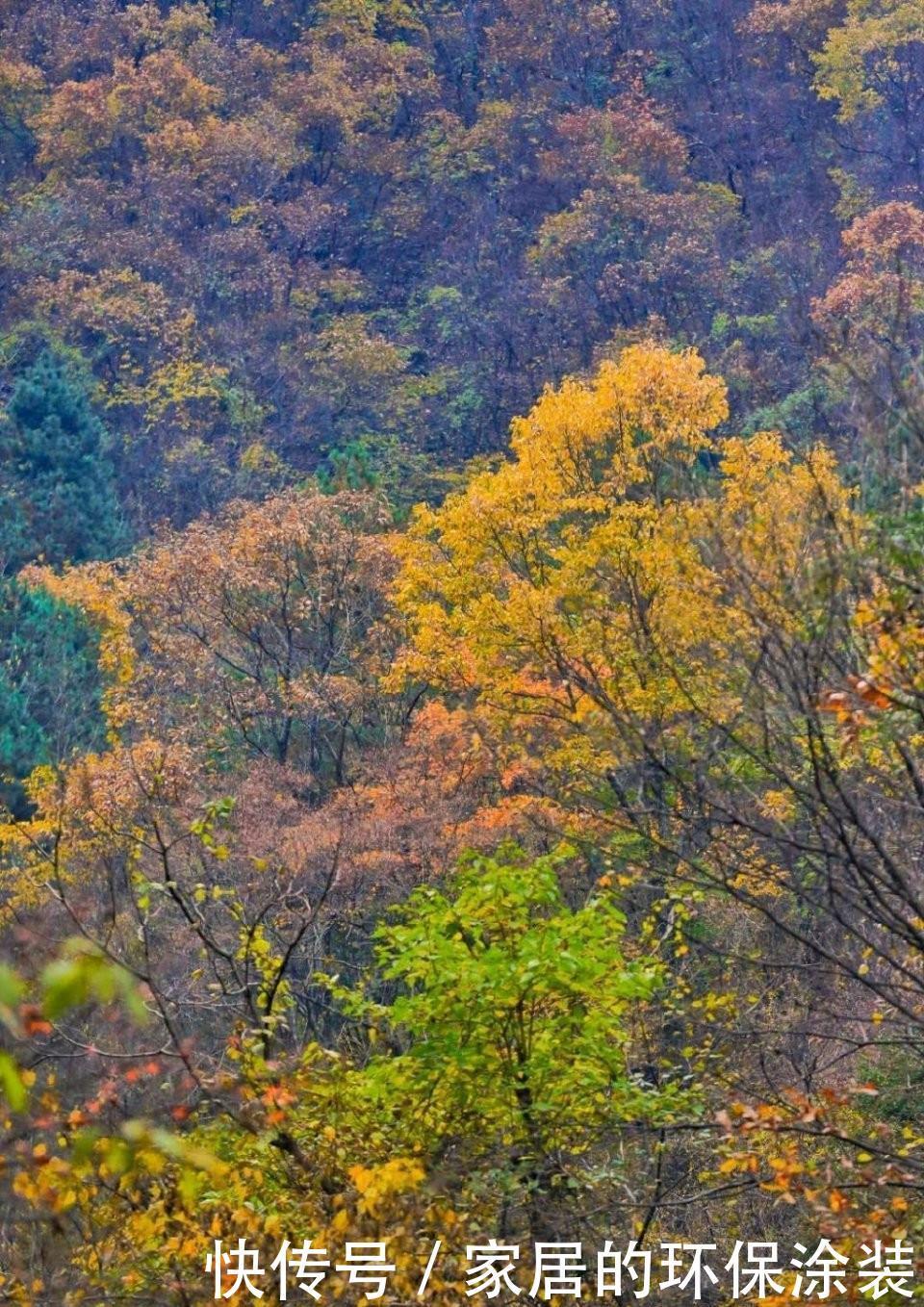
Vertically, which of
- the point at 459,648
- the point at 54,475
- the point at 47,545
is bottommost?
the point at 459,648

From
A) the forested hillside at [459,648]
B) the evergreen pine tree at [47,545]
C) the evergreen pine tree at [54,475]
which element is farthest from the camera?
the evergreen pine tree at [54,475]

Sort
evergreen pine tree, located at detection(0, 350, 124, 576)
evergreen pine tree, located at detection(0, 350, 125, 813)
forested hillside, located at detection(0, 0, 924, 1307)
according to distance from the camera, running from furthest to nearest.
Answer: evergreen pine tree, located at detection(0, 350, 124, 576), evergreen pine tree, located at detection(0, 350, 125, 813), forested hillside, located at detection(0, 0, 924, 1307)

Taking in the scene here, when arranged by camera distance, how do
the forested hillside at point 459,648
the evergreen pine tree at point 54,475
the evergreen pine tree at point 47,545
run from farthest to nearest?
the evergreen pine tree at point 54,475 < the evergreen pine tree at point 47,545 < the forested hillside at point 459,648

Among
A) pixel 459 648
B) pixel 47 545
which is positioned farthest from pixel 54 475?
pixel 459 648

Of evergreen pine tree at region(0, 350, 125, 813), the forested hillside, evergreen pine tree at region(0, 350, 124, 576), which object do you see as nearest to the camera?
the forested hillside

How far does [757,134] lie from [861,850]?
1630 inches

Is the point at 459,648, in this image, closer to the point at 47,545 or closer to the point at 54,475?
the point at 47,545

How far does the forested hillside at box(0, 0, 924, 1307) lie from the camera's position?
18.8 feet

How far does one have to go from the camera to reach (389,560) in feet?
76.1

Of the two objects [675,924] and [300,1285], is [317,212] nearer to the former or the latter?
[675,924]

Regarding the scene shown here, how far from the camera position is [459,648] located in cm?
2072

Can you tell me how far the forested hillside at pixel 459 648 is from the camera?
18.8ft

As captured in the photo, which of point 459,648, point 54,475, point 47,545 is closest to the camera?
point 459,648

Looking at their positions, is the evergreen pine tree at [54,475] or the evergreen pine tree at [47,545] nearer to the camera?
the evergreen pine tree at [47,545]
